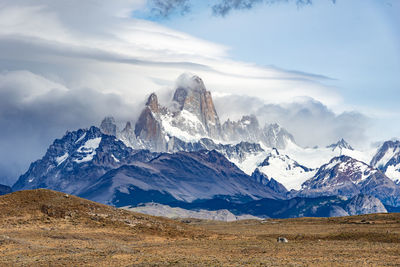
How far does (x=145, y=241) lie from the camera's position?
110 m

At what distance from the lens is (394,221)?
467 ft

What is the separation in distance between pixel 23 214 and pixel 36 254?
31595 mm

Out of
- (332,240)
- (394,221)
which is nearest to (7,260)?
(332,240)

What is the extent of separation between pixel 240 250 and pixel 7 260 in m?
31.0

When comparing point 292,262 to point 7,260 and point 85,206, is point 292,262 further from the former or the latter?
point 85,206

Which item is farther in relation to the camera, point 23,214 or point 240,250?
point 23,214

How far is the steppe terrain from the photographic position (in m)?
81.7

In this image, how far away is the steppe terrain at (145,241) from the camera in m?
81.7

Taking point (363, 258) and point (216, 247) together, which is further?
point (216, 247)

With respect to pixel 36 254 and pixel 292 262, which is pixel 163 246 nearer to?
pixel 36 254

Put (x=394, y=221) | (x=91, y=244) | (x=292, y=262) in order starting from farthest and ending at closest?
(x=394, y=221), (x=91, y=244), (x=292, y=262)

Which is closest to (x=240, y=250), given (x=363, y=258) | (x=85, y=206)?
(x=363, y=258)

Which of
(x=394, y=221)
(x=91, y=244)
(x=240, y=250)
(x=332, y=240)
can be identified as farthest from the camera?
(x=394, y=221)

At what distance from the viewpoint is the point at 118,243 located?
105 meters
